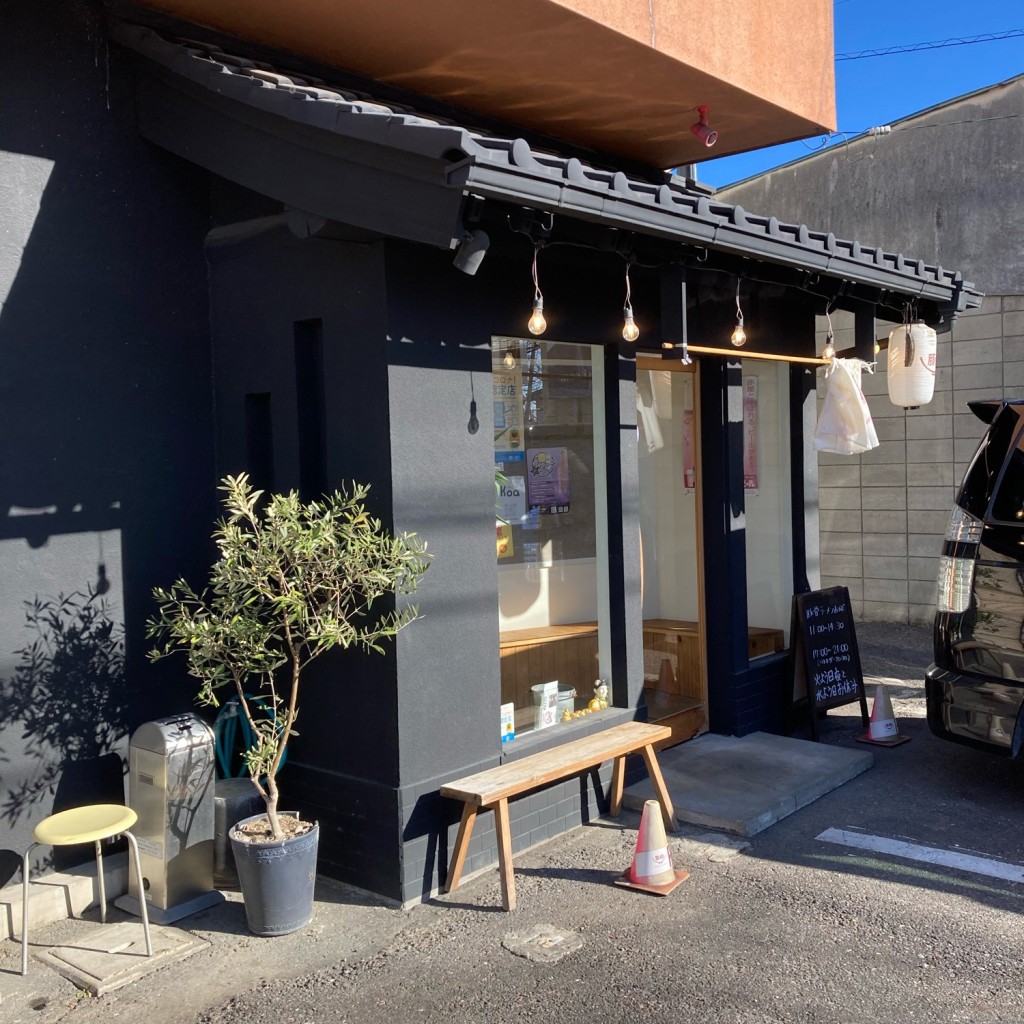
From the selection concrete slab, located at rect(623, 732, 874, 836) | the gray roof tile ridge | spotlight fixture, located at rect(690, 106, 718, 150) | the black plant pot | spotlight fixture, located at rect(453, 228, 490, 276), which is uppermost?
spotlight fixture, located at rect(690, 106, 718, 150)

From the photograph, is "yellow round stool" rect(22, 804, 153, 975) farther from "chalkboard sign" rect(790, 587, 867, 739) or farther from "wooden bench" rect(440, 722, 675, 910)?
"chalkboard sign" rect(790, 587, 867, 739)

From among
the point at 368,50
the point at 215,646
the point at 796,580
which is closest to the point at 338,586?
the point at 215,646

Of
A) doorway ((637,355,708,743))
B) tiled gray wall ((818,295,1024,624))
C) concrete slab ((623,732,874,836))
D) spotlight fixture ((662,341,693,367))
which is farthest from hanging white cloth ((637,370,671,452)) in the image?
tiled gray wall ((818,295,1024,624))

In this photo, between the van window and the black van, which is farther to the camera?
the van window

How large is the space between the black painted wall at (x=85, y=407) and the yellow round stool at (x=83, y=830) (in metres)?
0.43

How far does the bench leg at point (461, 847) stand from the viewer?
4669 millimetres

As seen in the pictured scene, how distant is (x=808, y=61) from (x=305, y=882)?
6.09 m

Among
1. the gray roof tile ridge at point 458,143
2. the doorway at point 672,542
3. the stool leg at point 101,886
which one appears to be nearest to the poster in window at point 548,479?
the doorway at point 672,542

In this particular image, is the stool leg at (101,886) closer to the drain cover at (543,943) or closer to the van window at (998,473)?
the drain cover at (543,943)

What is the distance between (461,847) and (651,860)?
34.5 inches

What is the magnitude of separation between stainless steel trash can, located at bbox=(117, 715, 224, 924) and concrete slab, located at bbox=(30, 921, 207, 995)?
0.48 feet

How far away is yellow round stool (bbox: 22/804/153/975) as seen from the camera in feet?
13.4

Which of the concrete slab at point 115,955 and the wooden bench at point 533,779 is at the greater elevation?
the wooden bench at point 533,779

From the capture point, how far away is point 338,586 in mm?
4336
